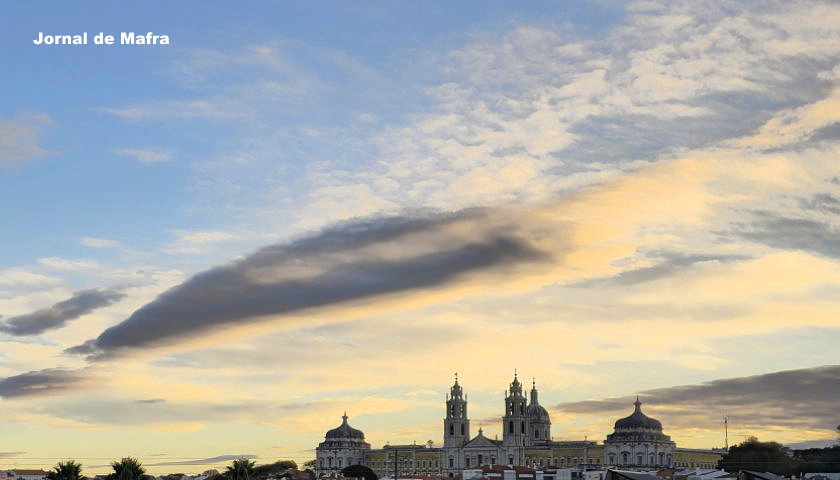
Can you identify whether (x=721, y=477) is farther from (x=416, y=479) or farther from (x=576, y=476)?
(x=416, y=479)

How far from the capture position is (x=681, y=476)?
602ft

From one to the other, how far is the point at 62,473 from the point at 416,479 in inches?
4144

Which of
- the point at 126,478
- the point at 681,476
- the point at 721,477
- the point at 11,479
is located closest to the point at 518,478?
the point at 681,476

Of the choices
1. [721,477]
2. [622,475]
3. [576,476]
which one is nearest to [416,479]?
[576,476]

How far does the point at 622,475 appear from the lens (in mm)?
112938

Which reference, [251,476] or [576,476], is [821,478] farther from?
[251,476]

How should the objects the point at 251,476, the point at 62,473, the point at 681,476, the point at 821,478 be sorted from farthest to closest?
the point at 681,476 < the point at 821,478 < the point at 251,476 < the point at 62,473

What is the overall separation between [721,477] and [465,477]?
49.5m

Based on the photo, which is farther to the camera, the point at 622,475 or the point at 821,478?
the point at 821,478

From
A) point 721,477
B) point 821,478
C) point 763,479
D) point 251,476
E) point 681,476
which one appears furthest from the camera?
point 681,476

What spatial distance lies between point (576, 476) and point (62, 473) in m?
117

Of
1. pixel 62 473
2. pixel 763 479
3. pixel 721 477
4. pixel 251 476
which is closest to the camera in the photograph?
pixel 62 473

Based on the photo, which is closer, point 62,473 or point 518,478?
point 62,473

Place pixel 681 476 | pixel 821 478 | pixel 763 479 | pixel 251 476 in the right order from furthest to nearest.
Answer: pixel 681 476
pixel 821 478
pixel 763 479
pixel 251 476
